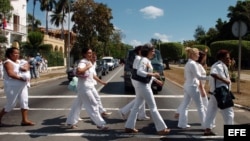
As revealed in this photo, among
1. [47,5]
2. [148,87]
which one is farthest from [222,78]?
[47,5]

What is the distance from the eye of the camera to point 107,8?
61375mm

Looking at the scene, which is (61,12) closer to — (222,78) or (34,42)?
(34,42)

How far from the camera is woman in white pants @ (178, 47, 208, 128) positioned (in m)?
8.48

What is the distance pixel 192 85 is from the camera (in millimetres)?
8742

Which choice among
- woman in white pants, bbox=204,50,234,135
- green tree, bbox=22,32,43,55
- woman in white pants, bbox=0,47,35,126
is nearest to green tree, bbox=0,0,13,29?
green tree, bbox=22,32,43,55

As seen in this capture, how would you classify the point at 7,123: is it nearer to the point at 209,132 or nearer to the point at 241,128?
the point at 209,132

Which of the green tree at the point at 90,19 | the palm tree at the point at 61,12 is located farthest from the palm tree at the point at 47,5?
the green tree at the point at 90,19

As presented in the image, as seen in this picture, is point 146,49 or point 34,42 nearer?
point 146,49

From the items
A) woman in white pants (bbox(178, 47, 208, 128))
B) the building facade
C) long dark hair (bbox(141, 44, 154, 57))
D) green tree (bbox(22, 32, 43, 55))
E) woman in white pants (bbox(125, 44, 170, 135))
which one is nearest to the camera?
woman in white pants (bbox(125, 44, 170, 135))

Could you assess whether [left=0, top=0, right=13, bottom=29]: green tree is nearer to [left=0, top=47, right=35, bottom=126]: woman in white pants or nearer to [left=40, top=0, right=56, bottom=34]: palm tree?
[left=0, top=47, right=35, bottom=126]: woman in white pants

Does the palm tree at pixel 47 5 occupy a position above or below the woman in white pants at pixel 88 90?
above

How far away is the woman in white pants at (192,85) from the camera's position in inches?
334

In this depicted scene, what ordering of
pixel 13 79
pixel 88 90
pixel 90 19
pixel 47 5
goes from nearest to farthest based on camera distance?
pixel 88 90
pixel 13 79
pixel 90 19
pixel 47 5

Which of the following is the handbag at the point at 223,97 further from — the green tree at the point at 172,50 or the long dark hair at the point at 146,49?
the green tree at the point at 172,50
